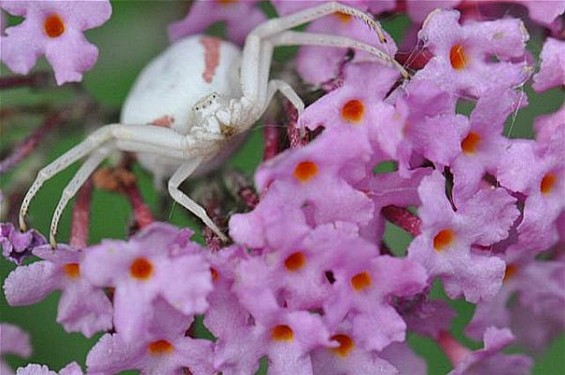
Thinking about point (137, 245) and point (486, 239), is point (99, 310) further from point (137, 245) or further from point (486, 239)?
point (486, 239)

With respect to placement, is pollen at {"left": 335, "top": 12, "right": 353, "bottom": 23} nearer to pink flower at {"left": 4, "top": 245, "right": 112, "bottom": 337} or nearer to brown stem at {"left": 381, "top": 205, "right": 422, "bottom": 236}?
brown stem at {"left": 381, "top": 205, "right": 422, "bottom": 236}

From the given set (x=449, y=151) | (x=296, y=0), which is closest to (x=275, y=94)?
(x=296, y=0)

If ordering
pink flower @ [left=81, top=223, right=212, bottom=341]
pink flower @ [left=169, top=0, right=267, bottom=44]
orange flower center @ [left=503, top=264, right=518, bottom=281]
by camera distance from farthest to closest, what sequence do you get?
pink flower @ [left=169, top=0, right=267, bottom=44] < orange flower center @ [left=503, top=264, right=518, bottom=281] < pink flower @ [left=81, top=223, right=212, bottom=341]

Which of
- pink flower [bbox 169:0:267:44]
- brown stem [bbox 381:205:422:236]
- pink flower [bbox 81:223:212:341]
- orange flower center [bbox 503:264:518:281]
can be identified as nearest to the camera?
pink flower [bbox 81:223:212:341]

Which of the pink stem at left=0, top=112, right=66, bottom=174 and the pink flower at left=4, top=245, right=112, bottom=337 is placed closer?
the pink flower at left=4, top=245, right=112, bottom=337

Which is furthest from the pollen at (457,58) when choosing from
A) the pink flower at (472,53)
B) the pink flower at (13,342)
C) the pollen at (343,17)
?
the pink flower at (13,342)

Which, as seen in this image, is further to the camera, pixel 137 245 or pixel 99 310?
pixel 99 310

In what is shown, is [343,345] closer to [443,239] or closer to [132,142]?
[443,239]

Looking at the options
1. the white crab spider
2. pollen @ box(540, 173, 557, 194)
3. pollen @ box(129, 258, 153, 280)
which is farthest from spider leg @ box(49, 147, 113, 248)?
pollen @ box(540, 173, 557, 194)
